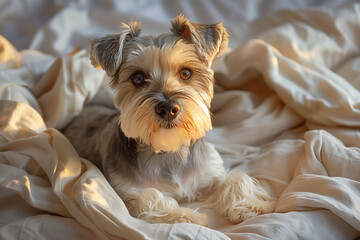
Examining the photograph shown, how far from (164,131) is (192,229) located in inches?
21.3

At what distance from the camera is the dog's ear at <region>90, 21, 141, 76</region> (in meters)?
2.27

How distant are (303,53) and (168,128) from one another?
→ 1957 millimetres

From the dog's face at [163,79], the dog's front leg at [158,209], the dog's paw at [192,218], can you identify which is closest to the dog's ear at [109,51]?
the dog's face at [163,79]

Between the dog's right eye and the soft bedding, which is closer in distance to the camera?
the soft bedding

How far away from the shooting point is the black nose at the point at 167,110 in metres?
2.06

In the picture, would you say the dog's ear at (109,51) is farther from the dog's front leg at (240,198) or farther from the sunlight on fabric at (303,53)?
the sunlight on fabric at (303,53)

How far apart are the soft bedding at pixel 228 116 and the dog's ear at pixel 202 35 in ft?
3.11

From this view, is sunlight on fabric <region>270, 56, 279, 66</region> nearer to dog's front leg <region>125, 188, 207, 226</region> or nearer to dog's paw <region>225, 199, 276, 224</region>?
dog's paw <region>225, 199, 276, 224</region>

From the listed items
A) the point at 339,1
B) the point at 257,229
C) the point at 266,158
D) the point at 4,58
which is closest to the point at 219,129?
the point at 266,158

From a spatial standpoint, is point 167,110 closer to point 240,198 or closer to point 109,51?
point 109,51

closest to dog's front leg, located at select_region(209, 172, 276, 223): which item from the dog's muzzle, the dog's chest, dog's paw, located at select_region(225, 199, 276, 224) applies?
dog's paw, located at select_region(225, 199, 276, 224)

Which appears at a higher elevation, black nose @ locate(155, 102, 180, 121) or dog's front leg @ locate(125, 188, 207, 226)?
black nose @ locate(155, 102, 180, 121)

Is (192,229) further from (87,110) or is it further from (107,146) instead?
(87,110)

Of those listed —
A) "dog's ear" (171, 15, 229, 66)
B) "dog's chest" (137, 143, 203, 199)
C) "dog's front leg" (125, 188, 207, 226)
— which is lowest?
"dog's front leg" (125, 188, 207, 226)
